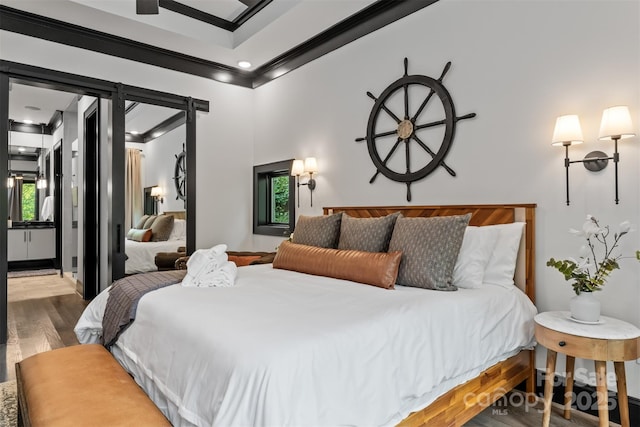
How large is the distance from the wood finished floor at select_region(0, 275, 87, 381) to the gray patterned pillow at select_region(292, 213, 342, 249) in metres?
2.24

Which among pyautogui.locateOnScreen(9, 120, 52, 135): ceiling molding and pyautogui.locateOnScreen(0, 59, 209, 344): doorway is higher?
pyautogui.locateOnScreen(9, 120, 52, 135): ceiling molding

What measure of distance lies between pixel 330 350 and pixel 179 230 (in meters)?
3.39

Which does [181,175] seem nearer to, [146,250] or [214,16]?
[146,250]

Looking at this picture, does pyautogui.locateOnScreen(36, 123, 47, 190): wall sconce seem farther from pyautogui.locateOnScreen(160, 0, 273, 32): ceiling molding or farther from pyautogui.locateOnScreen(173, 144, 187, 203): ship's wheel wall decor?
pyautogui.locateOnScreen(160, 0, 273, 32): ceiling molding

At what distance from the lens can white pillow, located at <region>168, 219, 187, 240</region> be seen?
4.32 meters

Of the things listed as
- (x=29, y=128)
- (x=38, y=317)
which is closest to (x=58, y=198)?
(x=29, y=128)

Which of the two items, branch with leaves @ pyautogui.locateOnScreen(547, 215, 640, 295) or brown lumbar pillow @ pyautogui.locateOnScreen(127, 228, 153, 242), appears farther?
brown lumbar pillow @ pyautogui.locateOnScreen(127, 228, 153, 242)

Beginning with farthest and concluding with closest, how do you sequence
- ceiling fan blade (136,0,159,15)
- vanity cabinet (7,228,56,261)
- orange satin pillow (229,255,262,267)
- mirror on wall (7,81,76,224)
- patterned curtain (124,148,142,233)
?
mirror on wall (7,81,76,224) < vanity cabinet (7,228,56,261) < patterned curtain (124,148,142,233) < orange satin pillow (229,255,262,267) < ceiling fan blade (136,0,159,15)

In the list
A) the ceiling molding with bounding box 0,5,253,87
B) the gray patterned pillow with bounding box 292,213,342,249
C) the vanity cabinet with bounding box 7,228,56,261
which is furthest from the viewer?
the vanity cabinet with bounding box 7,228,56,261

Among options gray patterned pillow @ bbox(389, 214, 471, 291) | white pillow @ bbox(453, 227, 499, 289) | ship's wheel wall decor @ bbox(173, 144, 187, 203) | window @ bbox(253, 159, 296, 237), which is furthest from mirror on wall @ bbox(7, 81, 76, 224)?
white pillow @ bbox(453, 227, 499, 289)

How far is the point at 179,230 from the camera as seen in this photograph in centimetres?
436

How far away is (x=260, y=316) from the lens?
1.67 metres

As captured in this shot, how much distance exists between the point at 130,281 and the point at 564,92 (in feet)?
9.77

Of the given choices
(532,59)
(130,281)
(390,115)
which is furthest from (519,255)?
(130,281)
